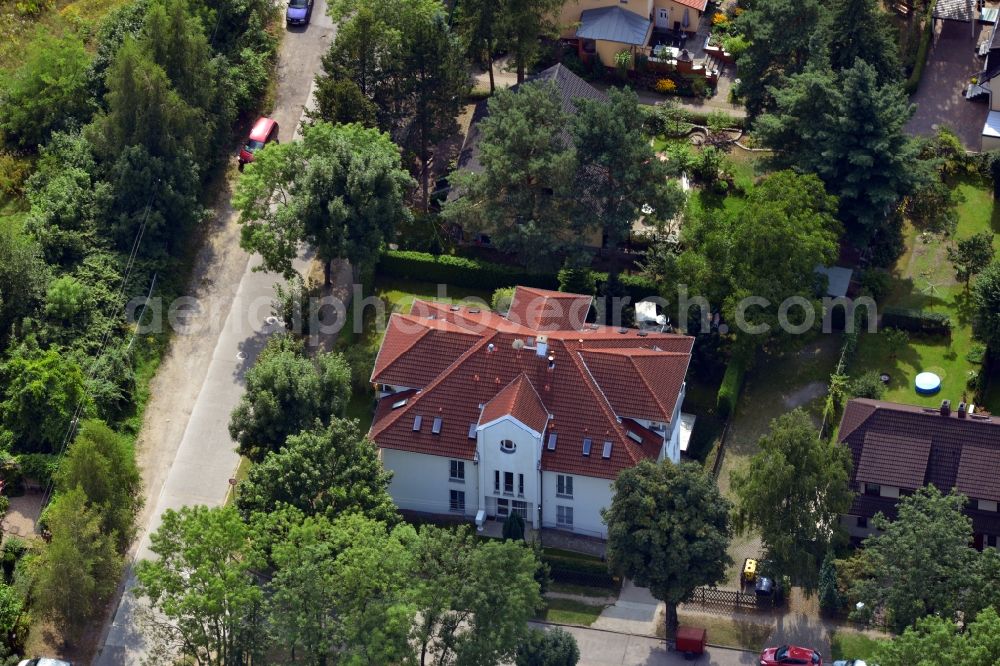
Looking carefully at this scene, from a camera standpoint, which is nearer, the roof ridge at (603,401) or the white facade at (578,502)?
the roof ridge at (603,401)

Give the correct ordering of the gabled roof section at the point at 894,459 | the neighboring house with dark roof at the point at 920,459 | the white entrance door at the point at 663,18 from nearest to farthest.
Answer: the neighboring house with dark roof at the point at 920,459, the gabled roof section at the point at 894,459, the white entrance door at the point at 663,18

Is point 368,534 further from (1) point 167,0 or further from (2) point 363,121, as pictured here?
(1) point 167,0

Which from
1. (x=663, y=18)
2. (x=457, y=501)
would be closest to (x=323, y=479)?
(x=457, y=501)

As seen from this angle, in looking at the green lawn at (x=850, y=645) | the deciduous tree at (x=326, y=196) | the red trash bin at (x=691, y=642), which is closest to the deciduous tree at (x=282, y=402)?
the deciduous tree at (x=326, y=196)

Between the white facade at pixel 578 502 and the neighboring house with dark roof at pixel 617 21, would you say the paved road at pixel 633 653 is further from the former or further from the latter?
the neighboring house with dark roof at pixel 617 21

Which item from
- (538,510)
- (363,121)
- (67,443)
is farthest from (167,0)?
(538,510)

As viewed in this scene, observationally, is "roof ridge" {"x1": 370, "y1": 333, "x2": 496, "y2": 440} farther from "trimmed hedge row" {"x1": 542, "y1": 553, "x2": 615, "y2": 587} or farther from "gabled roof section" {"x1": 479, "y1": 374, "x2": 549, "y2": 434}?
"trimmed hedge row" {"x1": 542, "y1": 553, "x2": 615, "y2": 587}

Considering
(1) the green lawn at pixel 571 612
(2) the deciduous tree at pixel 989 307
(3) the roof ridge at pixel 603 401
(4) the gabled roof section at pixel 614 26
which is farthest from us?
(4) the gabled roof section at pixel 614 26
